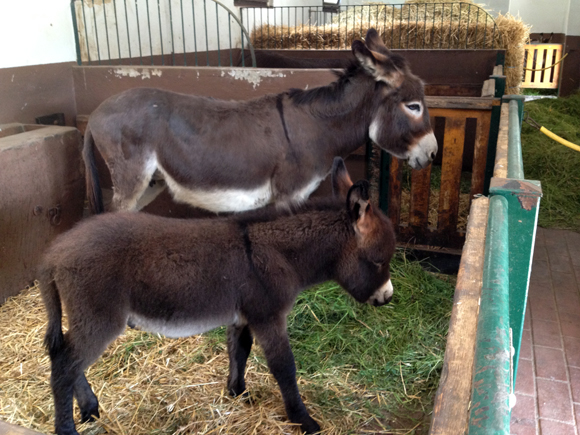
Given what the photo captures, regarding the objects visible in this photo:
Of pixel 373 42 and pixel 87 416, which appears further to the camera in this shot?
pixel 373 42

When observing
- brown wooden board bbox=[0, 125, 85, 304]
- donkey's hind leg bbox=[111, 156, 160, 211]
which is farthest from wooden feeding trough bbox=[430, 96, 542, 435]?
brown wooden board bbox=[0, 125, 85, 304]

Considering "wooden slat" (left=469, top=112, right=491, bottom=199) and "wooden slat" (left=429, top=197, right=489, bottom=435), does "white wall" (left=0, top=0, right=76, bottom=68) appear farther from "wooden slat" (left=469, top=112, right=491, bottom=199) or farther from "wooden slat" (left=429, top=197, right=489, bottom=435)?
"wooden slat" (left=429, top=197, right=489, bottom=435)

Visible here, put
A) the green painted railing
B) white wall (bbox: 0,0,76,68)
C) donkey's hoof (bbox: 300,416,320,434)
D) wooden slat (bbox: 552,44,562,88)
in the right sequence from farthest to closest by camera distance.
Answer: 1. wooden slat (bbox: 552,44,562,88)
2. white wall (bbox: 0,0,76,68)
3. donkey's hoof (bbox: 300,416,320,434)
4. the green painted railing

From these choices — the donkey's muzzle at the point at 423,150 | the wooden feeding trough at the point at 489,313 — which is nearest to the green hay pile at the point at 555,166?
the donkey's muzzle at the point at 423,150

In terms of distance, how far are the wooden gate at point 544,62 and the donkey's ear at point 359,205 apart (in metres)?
11.9

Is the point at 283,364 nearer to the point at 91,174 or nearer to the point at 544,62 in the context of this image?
the point at 91,174

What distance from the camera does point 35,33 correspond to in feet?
13.9

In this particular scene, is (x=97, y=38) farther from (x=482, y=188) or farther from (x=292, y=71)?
(x=482, y=188)

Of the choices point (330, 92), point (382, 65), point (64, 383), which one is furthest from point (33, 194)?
point (382, 65)

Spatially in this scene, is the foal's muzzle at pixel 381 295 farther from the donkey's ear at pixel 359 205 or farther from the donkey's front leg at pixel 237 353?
the donkey's front leg at pixel 237 353

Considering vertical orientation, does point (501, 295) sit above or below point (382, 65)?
below

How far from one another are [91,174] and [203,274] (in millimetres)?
1755

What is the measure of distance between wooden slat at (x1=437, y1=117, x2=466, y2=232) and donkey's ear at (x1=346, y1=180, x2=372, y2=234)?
2119 mm

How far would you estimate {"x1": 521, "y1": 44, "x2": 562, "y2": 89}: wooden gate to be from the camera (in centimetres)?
1243
